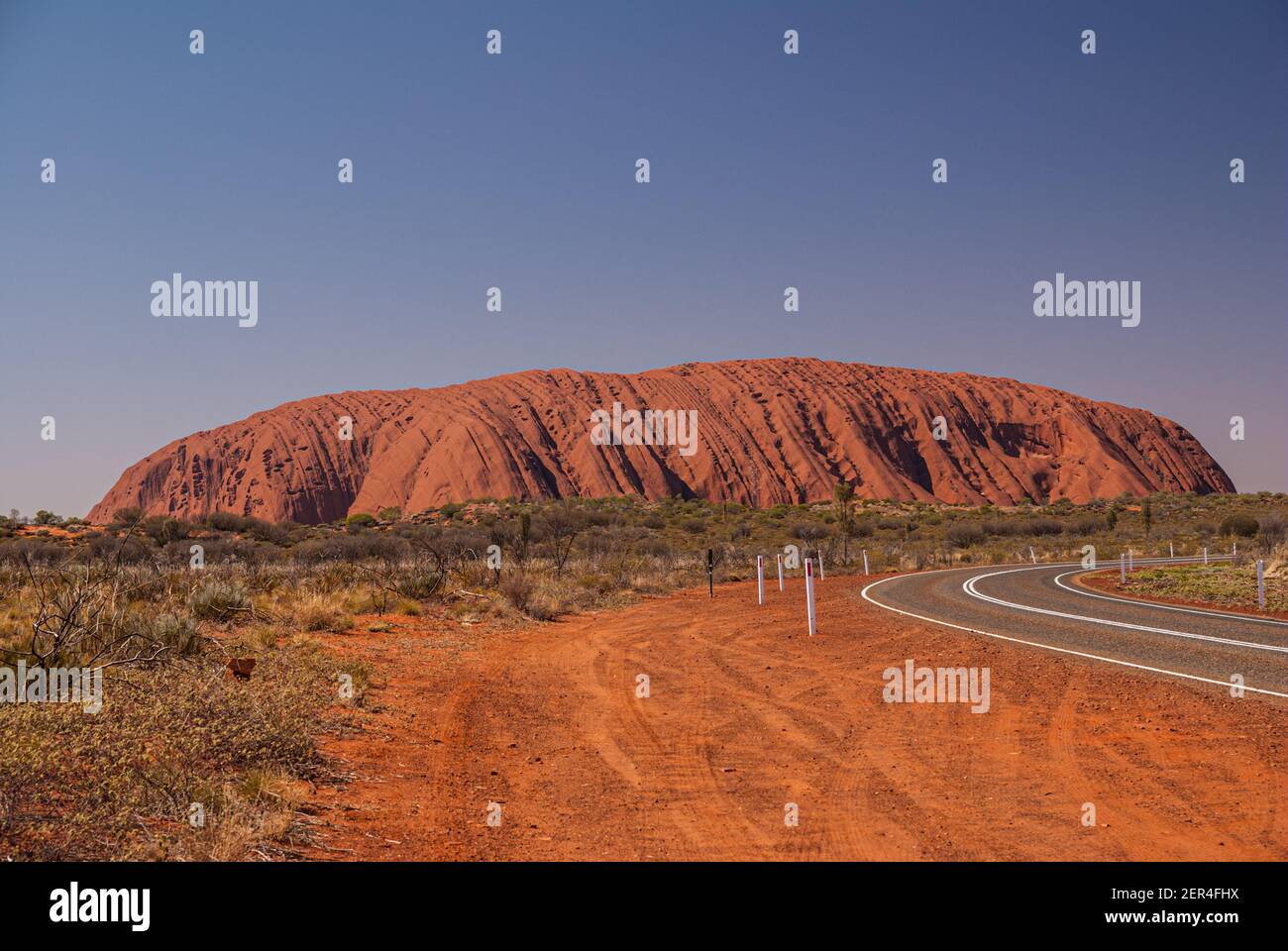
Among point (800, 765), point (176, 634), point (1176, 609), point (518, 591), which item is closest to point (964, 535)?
point (1176, 609)

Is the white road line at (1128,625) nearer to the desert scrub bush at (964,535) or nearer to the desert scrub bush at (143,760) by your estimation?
the desert scrub bush at (143,760)

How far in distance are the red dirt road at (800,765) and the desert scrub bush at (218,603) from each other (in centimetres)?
385

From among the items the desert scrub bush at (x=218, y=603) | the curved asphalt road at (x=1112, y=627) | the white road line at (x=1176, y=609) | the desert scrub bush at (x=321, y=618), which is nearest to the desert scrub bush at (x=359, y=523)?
the curved asphalt road at (x=1112, y=627)

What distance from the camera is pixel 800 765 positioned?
7000 mm

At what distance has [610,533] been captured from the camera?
142 feet

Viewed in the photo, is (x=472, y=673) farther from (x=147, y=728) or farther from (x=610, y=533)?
(x=610, y=533)

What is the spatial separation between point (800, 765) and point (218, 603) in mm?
11249

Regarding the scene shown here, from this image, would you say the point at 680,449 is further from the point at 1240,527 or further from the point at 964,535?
the point at 1240,527

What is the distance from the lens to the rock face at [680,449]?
99.6 metres

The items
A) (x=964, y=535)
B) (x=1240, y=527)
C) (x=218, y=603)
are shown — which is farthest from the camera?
(x=964, y=535)

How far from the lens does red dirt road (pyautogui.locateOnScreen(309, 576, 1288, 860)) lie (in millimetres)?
5129

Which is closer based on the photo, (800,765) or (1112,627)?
(800,765)

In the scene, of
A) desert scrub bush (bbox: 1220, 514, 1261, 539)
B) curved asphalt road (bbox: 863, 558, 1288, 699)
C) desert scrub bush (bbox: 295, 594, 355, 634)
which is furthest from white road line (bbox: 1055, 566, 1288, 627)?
desert scrub bush (bbox: 1220, 514, 1261, 539)
